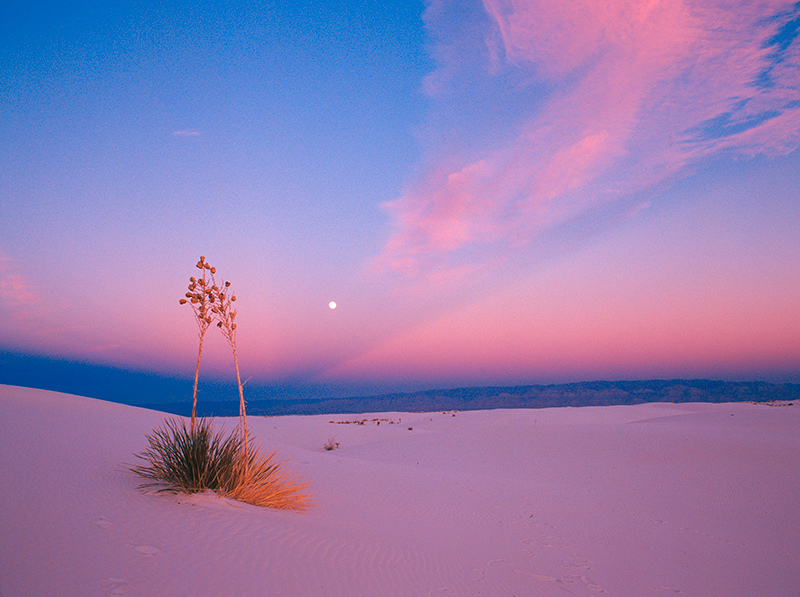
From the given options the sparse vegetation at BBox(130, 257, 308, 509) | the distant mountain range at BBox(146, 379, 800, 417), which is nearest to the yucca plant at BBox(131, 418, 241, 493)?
the sparse vegetation at BBox(130, 257, 308, 509)

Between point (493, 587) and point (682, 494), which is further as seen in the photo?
point (682, 494)

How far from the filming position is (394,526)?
5.98 meters

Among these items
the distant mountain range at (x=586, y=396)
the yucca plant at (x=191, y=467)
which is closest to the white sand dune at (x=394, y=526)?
the yucca plant at (x=191, y=467)

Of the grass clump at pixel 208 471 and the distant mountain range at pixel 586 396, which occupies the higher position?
the grass clump at pixel 208 471

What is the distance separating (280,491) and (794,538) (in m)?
8.71

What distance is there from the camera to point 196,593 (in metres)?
2.93

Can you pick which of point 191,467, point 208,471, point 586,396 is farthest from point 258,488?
point 586,396

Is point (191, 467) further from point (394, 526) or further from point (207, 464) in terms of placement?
point (394, 526)

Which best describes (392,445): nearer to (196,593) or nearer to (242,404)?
(242,404)

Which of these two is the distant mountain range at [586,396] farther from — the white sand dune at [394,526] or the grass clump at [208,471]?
the grass clump at [208,471]

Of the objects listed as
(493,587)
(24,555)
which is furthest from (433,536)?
(24,555)

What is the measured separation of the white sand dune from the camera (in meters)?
3.26

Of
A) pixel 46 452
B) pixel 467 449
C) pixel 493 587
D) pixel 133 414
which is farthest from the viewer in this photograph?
pixel 467 449

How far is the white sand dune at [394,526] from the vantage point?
3258 mm
